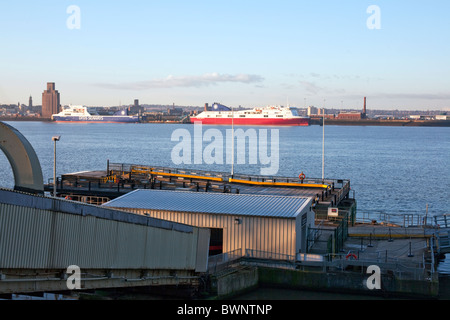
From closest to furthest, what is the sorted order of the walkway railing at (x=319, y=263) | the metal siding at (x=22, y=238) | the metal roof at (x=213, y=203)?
Result: the metal siding at (x=22, y=238) < the walkway railing at (x=319, y=263) < the metal roof at (x=213, y=203)

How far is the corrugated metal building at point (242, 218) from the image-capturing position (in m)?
21.0

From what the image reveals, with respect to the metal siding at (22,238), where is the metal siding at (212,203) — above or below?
below

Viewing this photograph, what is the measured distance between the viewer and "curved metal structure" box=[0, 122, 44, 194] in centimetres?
1263

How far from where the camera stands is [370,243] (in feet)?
86.7

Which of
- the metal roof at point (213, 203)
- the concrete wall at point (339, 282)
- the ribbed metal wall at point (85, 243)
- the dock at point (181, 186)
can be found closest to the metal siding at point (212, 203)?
the metal roof at point (213, 203)

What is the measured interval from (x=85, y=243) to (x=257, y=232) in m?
8.76

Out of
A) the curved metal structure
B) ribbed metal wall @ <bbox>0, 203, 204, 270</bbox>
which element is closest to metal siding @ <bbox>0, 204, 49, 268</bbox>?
ribbed metal wall @ <bbox>0, 203, 204, 270</bbox>

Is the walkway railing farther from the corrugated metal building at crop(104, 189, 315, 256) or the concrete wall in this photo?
the concrete wall

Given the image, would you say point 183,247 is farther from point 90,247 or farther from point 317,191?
point 317,191

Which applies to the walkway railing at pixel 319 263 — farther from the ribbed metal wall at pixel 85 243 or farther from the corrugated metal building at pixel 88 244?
the ribbed metal wall at pixel 85 243

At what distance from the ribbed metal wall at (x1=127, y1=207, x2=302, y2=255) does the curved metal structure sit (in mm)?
9292

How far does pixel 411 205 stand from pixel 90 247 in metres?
42.0

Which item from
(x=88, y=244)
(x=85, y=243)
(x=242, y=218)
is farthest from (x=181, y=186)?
(x=85, y=243)

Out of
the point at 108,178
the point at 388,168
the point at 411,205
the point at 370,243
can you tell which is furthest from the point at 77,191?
the point at 388,168
